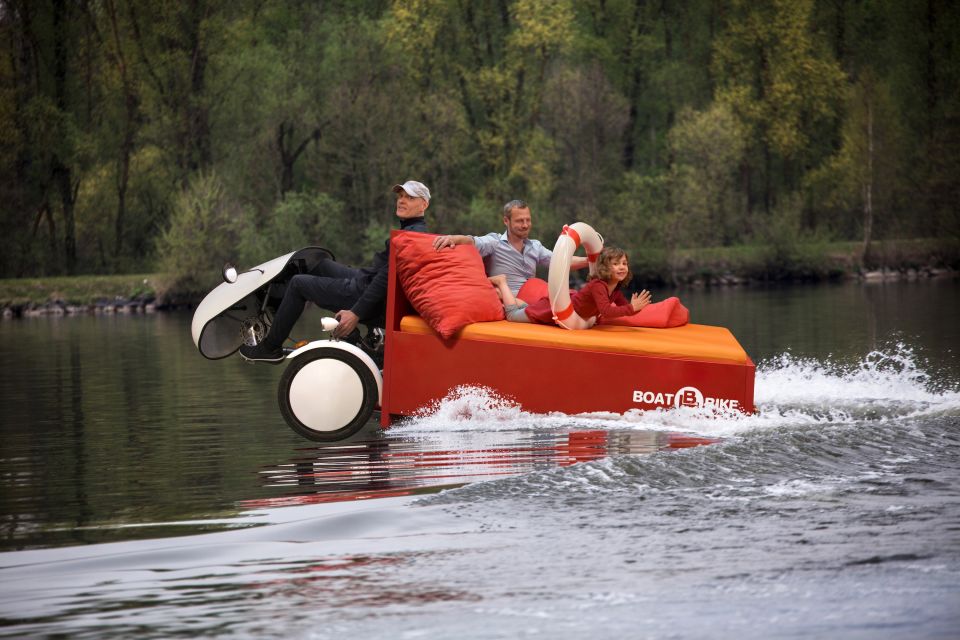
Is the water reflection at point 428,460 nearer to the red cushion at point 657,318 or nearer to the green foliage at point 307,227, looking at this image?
the red cushion at point 657,318

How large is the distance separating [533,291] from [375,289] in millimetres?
1249

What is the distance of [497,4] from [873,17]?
14.3m

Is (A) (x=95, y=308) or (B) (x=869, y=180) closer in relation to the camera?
(A) (x=95, y=308)

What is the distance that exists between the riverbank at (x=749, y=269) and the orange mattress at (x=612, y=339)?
31.4 m

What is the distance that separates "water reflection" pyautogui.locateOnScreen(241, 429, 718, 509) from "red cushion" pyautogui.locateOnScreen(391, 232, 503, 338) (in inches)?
30.9

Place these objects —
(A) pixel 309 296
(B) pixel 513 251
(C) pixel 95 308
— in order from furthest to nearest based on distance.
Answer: (C) pixel 95 308, (B) pixel 513 251, (A) pixel 309 296

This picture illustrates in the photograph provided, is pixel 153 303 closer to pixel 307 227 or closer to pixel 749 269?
pixel 307 227

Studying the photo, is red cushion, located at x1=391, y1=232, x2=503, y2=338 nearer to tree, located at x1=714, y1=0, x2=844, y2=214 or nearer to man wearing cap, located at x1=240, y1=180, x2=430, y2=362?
man wearing cap, located at x1=240, y1=180, x2=430, y2=362

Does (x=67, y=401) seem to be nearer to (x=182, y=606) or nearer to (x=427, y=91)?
(x=182, y=606)

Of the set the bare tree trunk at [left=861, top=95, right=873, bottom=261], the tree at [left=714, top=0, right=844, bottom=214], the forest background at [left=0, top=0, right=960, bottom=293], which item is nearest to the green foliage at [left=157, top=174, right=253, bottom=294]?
the forest background at [left=0, top=0, right=960, bottom=293]

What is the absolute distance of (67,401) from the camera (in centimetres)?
1317

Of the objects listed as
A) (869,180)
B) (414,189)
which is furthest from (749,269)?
(414,189)

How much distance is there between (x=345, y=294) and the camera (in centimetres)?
961

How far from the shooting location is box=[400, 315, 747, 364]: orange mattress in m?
8.94
